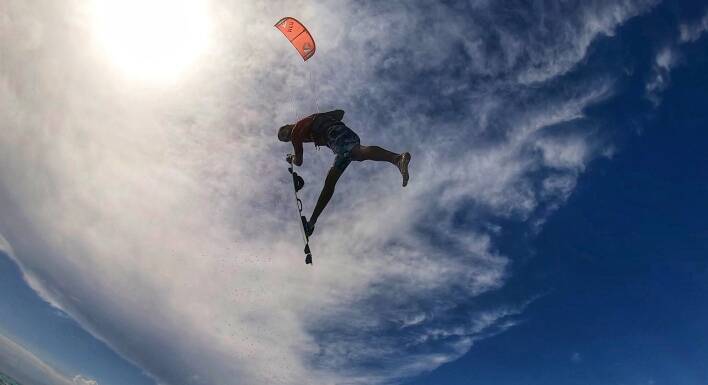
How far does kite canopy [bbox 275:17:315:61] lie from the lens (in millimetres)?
10953

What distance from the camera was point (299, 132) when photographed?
32.0 feet

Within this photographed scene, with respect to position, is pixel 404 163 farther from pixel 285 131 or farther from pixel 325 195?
pixel 285 131

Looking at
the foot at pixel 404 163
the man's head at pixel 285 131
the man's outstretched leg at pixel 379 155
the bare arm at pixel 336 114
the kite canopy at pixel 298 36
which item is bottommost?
the foot at pixel 404 163

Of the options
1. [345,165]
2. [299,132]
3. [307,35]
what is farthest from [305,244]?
[307,35]

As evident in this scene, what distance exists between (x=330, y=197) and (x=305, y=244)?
1481mm

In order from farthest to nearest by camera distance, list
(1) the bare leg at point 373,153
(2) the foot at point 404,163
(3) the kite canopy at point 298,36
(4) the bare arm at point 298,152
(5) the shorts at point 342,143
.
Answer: (3) the kite canopy at point 298,36, (4) the bare arm at point 298,152, (1) the bare leg at point 373,153, (5) the shorts at point 342,143, (2) the foot at point 404,163

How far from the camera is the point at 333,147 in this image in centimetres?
954

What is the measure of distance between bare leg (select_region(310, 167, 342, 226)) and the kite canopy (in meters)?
4.06

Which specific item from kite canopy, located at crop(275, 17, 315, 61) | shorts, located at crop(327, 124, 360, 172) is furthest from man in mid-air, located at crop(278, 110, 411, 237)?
kite canopy, located at crop(275, 17, 315, 61)

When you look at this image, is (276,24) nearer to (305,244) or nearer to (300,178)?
(300,178)

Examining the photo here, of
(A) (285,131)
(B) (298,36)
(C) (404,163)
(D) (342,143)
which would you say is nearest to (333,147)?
(D) (342,143)

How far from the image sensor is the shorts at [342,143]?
9.35 metres

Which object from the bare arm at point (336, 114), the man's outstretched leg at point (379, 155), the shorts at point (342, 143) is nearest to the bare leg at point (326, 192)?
the shorts at point (342, 143)

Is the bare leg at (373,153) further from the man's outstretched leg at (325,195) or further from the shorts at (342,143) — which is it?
the man's outstretched leg at (325,195)
